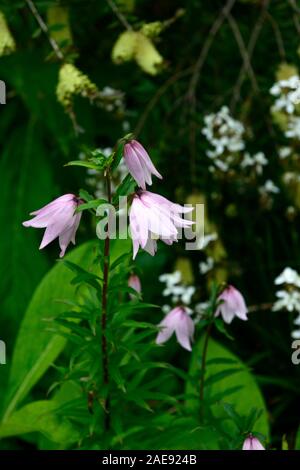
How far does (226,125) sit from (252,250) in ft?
1.36

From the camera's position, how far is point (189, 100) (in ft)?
6.51

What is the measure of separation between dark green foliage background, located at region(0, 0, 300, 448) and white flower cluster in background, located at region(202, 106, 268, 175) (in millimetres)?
46

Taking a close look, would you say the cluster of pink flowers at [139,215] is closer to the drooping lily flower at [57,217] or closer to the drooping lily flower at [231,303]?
the drooping lily flower at [57,217]

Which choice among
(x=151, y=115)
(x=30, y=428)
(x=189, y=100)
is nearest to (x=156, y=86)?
(x=151, y=115)

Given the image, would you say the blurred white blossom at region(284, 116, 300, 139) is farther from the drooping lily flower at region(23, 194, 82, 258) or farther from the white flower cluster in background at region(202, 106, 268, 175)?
the drooping lily flower at region(23, 194, 82, 258)

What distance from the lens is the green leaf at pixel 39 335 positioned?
5.41ft

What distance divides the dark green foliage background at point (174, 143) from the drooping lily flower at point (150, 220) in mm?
865

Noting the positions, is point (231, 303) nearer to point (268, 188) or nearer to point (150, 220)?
point (150, 220)

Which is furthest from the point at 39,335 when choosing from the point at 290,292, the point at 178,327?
the point at 290,292

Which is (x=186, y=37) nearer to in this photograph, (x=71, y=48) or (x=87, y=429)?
(x=71, y=48)

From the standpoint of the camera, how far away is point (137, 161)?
3.34 ft

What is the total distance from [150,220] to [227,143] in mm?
940

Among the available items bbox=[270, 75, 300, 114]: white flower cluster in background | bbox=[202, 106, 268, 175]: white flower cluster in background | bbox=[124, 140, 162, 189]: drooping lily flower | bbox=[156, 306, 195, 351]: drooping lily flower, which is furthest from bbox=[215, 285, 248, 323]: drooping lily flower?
bbox=[202, 106, 268, 175]: white flower cluster in background

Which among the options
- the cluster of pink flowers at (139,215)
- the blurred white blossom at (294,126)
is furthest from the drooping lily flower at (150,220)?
the blurred white blossom at (294,126)
